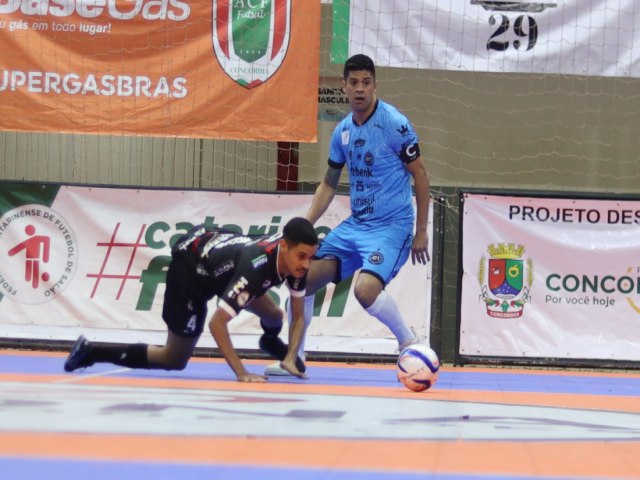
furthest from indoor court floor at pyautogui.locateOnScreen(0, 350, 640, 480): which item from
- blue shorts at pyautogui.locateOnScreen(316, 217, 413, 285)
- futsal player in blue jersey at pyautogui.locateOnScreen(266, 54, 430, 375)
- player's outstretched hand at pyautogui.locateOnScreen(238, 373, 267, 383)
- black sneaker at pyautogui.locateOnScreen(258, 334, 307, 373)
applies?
blue shorts at pyautogui.locateOnScreen(316, 217, 413, 285)

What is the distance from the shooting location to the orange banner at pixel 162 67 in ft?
33.8

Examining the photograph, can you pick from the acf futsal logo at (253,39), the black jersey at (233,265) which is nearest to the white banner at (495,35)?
the acf futsal logo at (253,39)

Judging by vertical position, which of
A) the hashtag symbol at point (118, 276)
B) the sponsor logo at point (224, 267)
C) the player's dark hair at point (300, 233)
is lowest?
the hashtag symbol at point (118, 276)

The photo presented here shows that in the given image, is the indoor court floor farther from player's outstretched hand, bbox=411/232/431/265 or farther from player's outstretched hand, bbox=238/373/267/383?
player's outstretched hand, bbox=411/232/431/265

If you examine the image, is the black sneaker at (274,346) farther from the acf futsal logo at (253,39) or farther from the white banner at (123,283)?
the acf futsal logo at (253,39)

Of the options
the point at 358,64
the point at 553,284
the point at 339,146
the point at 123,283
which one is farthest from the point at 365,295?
the point at 123,283

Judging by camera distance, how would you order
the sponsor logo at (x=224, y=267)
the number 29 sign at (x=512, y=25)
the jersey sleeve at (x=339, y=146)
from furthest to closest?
the number 29 sign at (x=512, y=25)
the jersey sleeve at (x=339, y=146)
the sponsor logo at (x=224, y=267)

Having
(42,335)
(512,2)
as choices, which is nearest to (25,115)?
(42,335)

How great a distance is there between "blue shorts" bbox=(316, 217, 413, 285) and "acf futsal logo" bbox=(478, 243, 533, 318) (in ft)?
7.88

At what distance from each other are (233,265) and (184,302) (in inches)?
17.5

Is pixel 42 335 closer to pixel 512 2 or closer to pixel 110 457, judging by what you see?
pixel 512 2

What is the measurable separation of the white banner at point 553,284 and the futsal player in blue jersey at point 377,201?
2.40 m

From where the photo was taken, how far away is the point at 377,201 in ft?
26.0

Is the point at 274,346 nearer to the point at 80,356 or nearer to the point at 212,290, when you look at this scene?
the point at 212,290
